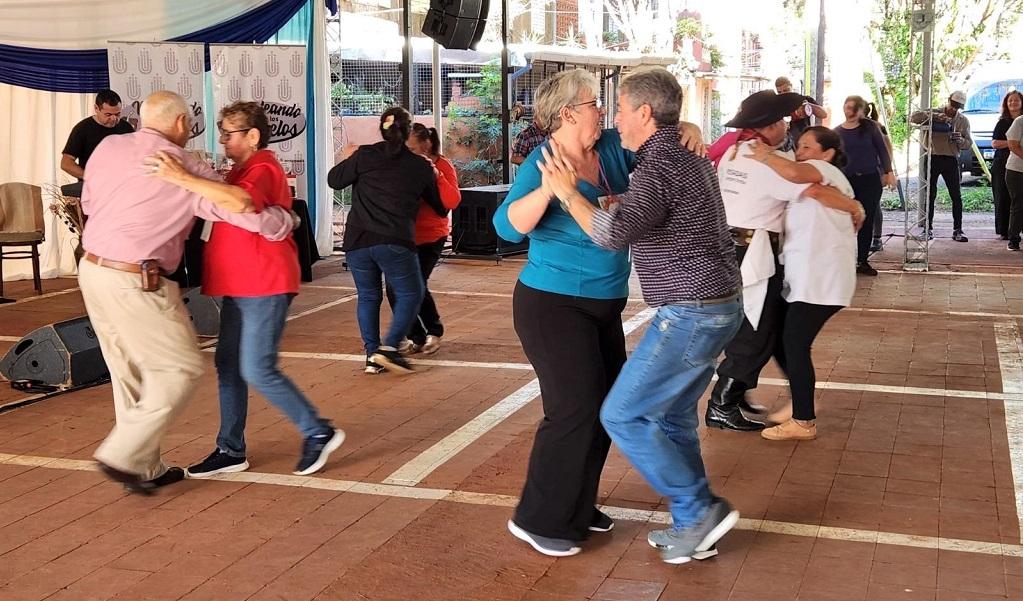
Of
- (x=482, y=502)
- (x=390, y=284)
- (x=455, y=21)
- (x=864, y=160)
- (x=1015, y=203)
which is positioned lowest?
(x=482, y=502)

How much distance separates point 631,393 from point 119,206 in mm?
2154

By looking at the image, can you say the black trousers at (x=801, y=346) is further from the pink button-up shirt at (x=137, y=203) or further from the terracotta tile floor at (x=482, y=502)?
the pink button-up shirt at (x=137, y=203)

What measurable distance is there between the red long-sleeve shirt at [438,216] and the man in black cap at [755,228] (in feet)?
8.33

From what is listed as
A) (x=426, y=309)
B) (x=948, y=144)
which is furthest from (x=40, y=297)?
(x=948, y=144)

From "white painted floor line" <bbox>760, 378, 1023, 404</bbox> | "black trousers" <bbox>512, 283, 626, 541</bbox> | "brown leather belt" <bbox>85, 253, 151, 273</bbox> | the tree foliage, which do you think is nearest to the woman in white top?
"white painted floor line" <bbox>760, 378, 1023, 404</bbox>

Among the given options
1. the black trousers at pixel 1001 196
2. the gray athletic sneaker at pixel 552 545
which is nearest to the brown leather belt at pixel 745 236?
the gray athletic sneaker at pixel 552 545

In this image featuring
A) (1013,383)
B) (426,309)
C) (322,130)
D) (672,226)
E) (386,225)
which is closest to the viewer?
(672,226)

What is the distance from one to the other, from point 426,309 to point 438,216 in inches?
30.0

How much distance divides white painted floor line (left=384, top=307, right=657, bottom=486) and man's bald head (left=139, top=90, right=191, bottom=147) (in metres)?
1.74

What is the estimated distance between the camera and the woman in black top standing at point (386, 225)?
23.2 ft

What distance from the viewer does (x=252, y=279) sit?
15.9 ft

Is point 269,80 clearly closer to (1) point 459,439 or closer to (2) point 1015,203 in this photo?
(1) point 459,439

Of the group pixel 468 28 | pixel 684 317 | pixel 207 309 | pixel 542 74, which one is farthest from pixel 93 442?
pixel 542 74

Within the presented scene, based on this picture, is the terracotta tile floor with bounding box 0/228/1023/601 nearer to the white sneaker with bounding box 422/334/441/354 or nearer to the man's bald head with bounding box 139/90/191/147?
the white sneaker with bounding box 422/334/441/354
